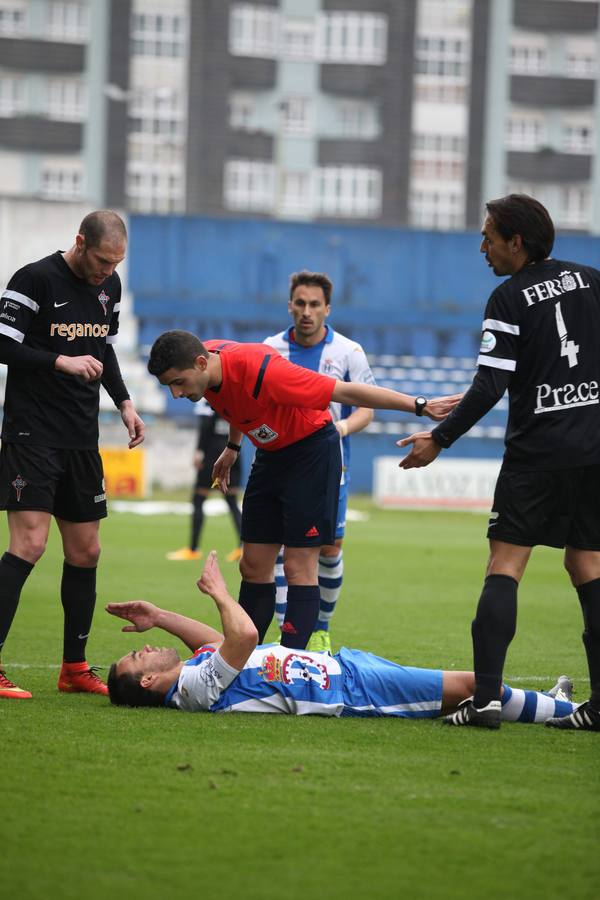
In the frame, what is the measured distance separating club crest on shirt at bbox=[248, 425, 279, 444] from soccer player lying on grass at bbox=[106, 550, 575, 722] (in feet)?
2.41

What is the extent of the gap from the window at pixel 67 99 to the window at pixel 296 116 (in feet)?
31.0

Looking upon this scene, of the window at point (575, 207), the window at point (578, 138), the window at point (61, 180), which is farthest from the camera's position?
the window at point (575, 207)

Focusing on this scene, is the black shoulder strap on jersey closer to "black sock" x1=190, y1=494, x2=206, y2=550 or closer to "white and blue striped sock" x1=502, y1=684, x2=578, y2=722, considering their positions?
"white and blue striped sock" x1=502, y1=684, x2=578, y2=722

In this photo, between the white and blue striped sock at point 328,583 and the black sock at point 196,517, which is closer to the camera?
the white and blue striped sock at point 328,583

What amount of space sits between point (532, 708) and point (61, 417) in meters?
2.62

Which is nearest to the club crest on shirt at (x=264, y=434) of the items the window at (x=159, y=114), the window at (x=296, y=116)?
the window at (x=159, y=114)

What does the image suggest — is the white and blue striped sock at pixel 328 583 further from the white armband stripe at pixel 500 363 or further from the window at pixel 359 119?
the window at pixel 359 119

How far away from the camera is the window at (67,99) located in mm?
63031

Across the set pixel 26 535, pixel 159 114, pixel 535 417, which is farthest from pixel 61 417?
pixel 159 114

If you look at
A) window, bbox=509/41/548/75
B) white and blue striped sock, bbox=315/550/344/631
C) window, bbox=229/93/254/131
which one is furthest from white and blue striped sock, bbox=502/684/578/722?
window, bbox=509/41/548/75

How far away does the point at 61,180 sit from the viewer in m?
64.2

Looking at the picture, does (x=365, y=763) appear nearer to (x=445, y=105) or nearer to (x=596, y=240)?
(x=596, y=240)

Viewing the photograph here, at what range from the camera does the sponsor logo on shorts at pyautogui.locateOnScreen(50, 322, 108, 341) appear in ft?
21.5

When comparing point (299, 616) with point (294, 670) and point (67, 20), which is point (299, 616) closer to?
point (294, 670)
